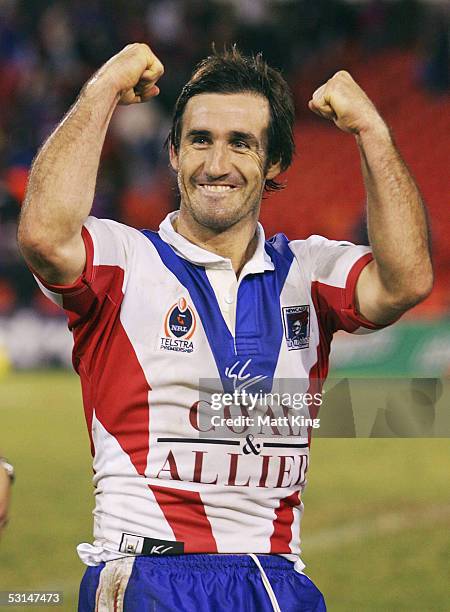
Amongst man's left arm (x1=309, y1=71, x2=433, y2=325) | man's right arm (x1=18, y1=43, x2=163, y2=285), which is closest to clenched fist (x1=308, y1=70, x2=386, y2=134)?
man's left arm (x1=309, y1=71, x2=433, y2=325)

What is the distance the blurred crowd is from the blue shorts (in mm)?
12777

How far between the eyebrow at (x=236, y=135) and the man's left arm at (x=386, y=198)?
0.84 ft

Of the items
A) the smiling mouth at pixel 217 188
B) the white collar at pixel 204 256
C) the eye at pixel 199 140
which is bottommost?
the white collar at pixel 204 256

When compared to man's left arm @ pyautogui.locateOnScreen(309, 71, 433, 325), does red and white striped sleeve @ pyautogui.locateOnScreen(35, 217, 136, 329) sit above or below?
below

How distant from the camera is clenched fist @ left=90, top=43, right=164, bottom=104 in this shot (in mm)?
3246

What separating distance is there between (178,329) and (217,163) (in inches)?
19.7

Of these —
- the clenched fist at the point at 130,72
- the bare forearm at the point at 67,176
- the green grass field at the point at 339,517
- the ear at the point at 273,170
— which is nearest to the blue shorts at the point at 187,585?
the bare forearm at the point at 67,176

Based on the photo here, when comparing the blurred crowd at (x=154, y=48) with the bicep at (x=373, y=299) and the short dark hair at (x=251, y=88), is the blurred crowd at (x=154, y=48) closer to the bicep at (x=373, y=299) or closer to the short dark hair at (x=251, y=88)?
the short dark hair at (x=251, y=88)

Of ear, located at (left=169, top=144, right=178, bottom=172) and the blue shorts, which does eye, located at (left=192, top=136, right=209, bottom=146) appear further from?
the blue shorts

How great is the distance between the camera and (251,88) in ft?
11.9

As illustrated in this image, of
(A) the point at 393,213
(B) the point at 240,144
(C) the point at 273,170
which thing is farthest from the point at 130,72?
(A) the point at 393,213

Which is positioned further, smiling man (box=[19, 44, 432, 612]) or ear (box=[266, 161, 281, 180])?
ear (box=[266, 161, 281, 180])

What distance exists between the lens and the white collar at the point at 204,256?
3520mm

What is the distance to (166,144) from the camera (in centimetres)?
397
